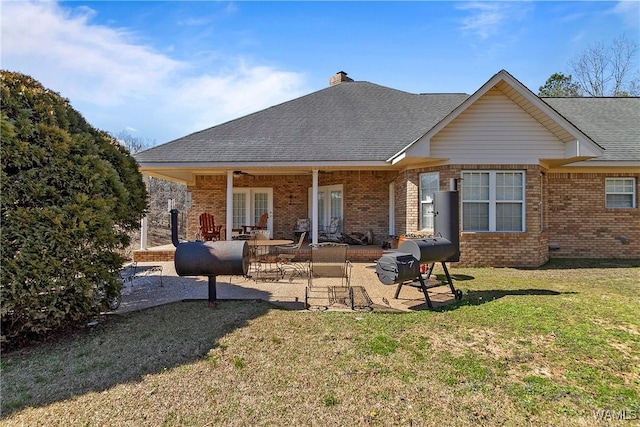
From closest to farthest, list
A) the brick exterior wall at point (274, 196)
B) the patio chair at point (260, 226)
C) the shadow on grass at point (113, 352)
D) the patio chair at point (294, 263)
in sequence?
1. the shadow on grass at point (113, 352)
2. the patio chair at point (294, 263)
3. the patio chair at point (260, 226)
4. the brick exterior wall at point (274, 196)

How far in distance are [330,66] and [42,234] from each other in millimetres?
16982

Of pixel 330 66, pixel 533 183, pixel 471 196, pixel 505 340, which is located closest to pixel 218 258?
pixel 505 340

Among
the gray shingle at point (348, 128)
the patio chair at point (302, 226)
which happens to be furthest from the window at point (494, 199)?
the patio chair at point (302, 226)

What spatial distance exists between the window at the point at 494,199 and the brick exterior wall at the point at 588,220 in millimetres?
2670

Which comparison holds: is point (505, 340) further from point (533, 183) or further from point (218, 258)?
point (533, 183)

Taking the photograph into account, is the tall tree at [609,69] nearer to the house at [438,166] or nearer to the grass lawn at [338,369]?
the house at [438,166]

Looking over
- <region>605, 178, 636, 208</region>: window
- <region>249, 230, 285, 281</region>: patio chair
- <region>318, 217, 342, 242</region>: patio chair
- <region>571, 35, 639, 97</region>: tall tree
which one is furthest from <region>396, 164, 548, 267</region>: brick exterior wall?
<region>571, 35, 639, 97</region>: tall tree

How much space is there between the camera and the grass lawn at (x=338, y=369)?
9.75 feet

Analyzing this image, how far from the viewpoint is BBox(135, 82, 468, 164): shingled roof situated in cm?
1126

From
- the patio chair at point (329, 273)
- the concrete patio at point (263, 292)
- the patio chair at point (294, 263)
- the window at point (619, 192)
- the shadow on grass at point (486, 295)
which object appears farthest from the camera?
the window at point (619, 192)

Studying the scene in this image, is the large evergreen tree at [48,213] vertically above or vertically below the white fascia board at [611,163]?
below

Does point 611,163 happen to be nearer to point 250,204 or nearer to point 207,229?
point 250,204

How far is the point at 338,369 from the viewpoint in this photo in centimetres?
372

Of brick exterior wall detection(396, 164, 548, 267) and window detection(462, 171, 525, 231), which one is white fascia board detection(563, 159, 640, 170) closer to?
brick exterior wall detection(396, 164, 548, 267)
